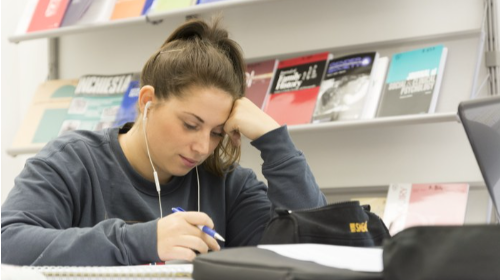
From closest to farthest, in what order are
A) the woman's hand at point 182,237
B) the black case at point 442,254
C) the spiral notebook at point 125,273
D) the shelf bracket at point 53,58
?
the black case at point 442,254
the spiral notebook at point 125,273
the woman's hand at point 182,237
the shelf bracket at point 53,58

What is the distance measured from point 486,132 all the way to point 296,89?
160cm

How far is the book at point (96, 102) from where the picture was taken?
9.25 ft

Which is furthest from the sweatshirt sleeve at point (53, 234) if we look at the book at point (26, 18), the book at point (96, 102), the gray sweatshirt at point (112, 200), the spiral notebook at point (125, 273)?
the book at point (26, 18)

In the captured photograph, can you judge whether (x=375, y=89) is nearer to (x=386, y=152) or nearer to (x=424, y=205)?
(x=386, y=152)

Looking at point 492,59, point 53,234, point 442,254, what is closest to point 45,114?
point 492,59

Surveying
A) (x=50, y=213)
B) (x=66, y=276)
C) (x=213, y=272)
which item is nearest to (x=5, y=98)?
(x=50, y=213)

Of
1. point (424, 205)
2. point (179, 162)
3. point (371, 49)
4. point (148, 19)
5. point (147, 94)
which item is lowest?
point (179, 162)

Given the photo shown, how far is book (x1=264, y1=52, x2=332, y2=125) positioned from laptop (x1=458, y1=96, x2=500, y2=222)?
1501mm

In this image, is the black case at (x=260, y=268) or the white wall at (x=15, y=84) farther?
the white wall at (x=15, y=84)

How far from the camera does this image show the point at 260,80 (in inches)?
104

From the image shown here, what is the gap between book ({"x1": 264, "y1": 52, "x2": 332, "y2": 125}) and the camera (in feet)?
8.16

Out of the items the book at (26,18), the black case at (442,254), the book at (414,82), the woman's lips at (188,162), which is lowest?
the black case at (442,254)

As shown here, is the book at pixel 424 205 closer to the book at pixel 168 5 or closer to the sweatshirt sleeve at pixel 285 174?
the sweatshirt sleeve at pixel 285 174

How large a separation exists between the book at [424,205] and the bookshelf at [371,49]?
0.14m
